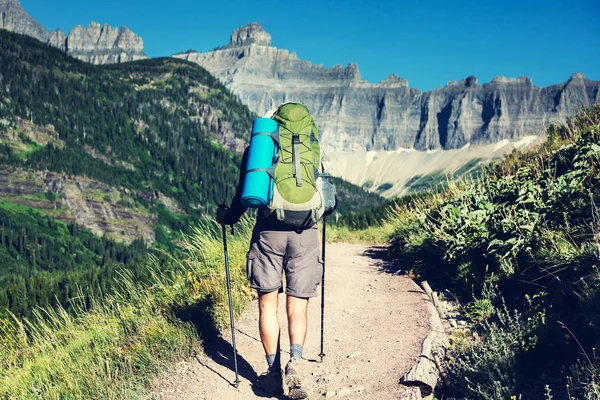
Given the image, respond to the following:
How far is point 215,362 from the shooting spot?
7180 millimetres

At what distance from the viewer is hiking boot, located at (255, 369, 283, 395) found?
615 centimetres

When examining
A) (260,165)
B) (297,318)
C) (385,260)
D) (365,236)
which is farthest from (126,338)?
(365,236)

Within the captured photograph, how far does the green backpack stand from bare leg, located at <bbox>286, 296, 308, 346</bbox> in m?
0.86

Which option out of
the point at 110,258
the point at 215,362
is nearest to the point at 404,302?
the point at 215,362

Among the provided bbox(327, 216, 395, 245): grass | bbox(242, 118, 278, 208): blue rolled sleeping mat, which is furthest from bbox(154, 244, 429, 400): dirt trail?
bbox(327, 216, 395, 245): grass

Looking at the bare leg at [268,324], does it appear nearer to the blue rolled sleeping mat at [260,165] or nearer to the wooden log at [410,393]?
the blue rolled sleeping mat at [260,165]

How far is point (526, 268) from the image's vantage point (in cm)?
812

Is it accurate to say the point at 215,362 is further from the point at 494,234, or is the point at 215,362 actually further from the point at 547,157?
the point at 547,157

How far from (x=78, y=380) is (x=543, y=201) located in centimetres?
718

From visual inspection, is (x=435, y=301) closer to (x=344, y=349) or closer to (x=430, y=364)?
(x=344, y=349)

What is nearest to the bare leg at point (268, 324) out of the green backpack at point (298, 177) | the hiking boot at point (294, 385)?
the hiking boot at point (294, 385)

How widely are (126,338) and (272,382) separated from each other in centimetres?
253

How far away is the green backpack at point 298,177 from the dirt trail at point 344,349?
73.8 inches

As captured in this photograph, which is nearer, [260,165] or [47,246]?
[260,165]
